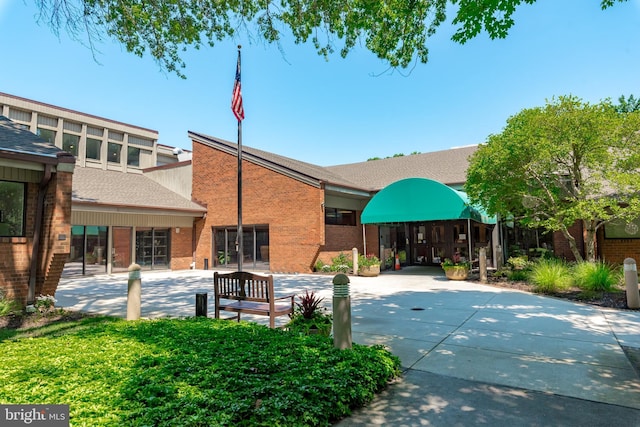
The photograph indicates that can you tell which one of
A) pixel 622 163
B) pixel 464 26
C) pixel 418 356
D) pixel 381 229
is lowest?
pixel 418 356

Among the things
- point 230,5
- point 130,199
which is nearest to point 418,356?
point 230,5

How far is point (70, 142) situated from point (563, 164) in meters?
28.2

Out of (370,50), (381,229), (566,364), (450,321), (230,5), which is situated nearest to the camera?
(566,364)

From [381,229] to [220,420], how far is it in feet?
63.3

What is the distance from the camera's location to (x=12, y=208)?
9.47m

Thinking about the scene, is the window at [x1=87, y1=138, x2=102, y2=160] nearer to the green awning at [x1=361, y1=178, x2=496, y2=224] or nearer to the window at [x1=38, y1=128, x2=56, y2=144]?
the window at [x1=38, y1=128, x2=56, y2=144]

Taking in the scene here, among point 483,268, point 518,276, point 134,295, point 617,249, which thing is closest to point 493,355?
point 134,295

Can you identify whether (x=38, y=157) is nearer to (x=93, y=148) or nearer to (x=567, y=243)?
(x=93, y=148)

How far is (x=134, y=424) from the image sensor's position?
3100mm

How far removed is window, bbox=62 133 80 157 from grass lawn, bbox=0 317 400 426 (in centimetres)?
2243

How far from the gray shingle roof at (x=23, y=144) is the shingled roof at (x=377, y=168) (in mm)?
11367

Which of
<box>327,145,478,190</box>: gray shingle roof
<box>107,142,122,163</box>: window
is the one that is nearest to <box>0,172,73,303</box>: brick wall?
<box>327,145,478,190</box>: gray shingle roof

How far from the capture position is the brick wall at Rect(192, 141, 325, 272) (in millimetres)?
18969

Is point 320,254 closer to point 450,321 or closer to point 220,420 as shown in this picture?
point 450,321
